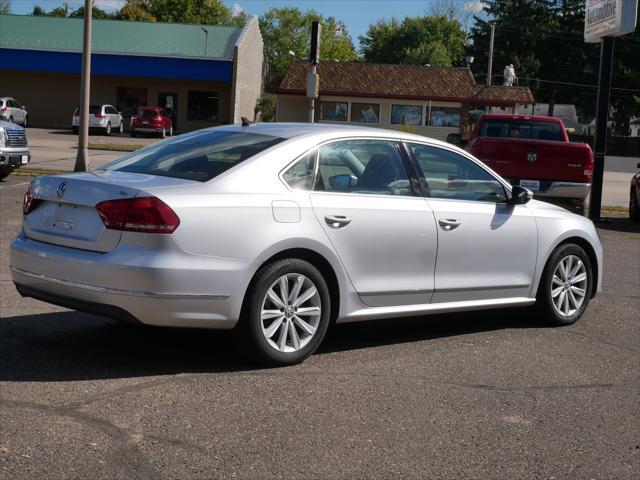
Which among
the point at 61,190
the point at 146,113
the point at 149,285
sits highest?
the point at 146,113

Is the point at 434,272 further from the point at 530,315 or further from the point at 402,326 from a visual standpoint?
the point at 530,315

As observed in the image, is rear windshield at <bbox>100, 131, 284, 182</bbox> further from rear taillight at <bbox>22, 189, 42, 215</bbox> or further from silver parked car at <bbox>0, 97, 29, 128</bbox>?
silver parked car at <bbox>0, 97, 29, 128</bbox>

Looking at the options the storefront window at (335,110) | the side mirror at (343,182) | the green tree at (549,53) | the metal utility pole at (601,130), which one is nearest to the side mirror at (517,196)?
the side mirror at (343,182)

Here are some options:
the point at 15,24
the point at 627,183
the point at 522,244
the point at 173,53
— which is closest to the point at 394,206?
the point at 522,244

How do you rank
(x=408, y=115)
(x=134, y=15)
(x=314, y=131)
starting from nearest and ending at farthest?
1. (x=314, y=131)
2. (x=408, y=115)
3. (x=134, y=15)

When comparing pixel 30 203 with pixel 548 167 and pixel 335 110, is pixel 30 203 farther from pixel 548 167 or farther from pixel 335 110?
pixel 335 110

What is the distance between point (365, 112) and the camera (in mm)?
54031

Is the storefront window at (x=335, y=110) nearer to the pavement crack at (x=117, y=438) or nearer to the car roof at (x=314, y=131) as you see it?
the car roof at (x=314, y=131)

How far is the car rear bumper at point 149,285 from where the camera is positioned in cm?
559

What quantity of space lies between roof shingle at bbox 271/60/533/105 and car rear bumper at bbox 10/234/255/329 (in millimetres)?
46245

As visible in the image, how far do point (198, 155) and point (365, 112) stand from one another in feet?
158

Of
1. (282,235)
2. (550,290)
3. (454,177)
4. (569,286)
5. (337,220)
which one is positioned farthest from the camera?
(569,286)

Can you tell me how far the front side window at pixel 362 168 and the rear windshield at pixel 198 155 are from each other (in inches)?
15.9

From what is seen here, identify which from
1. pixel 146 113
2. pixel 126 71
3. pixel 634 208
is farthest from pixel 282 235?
pixel 126 71
